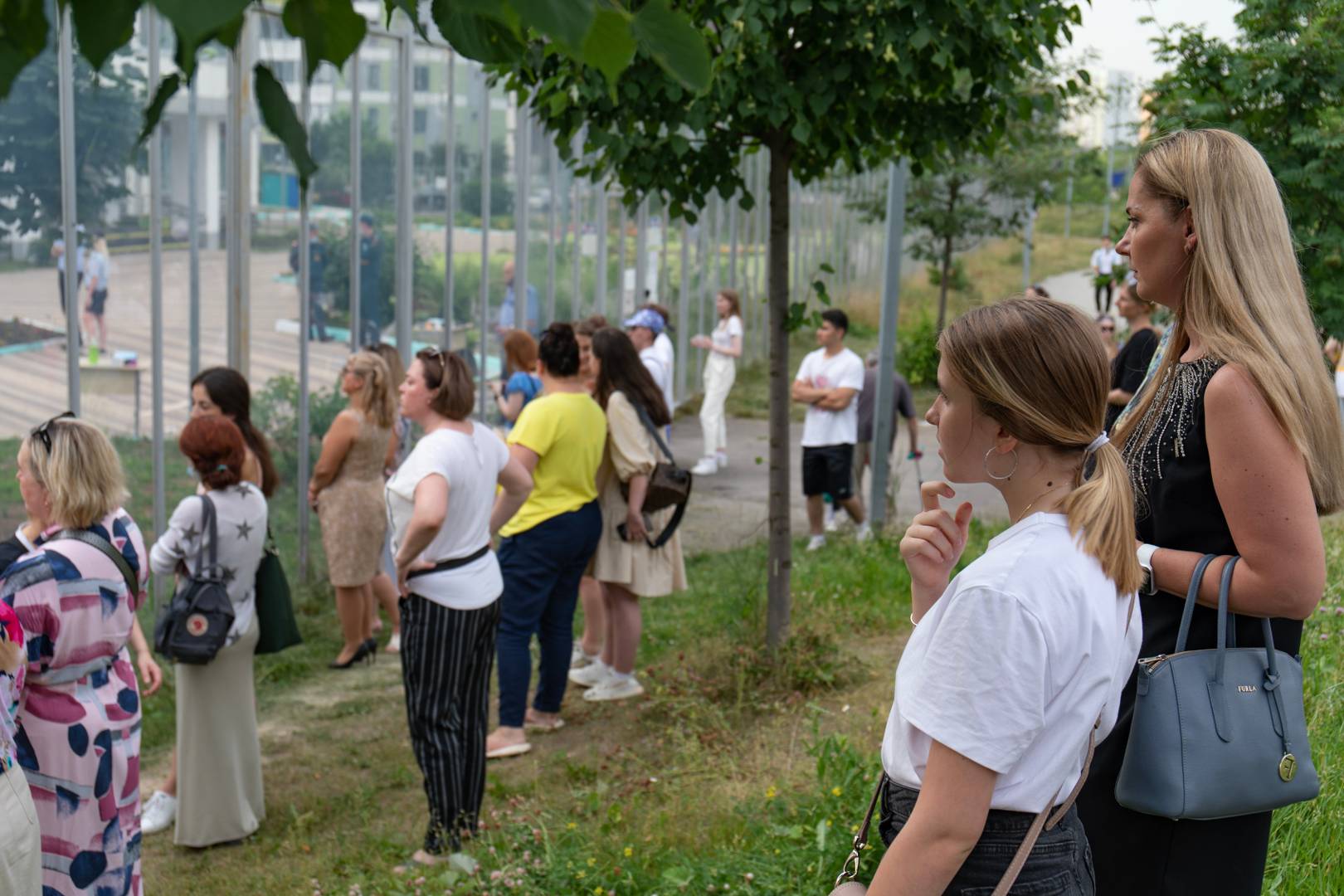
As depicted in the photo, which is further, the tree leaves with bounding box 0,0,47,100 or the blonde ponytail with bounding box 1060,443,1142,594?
the blonde ponytail with bounding box 1060,443,1142,594

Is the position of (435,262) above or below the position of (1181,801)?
above

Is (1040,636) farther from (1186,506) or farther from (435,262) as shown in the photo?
(435,262)

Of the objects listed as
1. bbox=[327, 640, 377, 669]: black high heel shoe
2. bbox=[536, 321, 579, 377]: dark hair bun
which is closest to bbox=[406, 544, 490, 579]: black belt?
bbox=[536, 321, 579, 377]: dark hair bun

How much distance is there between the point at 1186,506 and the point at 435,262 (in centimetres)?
983

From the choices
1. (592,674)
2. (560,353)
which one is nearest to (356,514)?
(592,674)

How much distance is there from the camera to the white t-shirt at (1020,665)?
187cm

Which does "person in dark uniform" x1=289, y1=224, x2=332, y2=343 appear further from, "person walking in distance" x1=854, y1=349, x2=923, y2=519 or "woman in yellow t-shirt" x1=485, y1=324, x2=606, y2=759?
"person walking in distance" x1=854, y1=349, x2=923, y2=519

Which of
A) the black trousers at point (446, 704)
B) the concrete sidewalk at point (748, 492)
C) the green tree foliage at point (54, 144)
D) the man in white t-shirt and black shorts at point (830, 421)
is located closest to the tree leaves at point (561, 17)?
the black trousers at point (446, 704)

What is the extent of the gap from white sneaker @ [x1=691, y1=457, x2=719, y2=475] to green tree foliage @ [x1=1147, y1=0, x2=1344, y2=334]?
354 inches

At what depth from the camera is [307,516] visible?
10164mm

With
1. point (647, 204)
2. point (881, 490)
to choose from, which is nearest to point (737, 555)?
point (881, 490)

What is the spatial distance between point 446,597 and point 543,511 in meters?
1.47

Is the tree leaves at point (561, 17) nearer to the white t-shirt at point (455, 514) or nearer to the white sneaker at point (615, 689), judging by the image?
the white t-shirt at point (455, 514)

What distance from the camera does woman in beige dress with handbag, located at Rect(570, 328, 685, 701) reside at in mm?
7348
